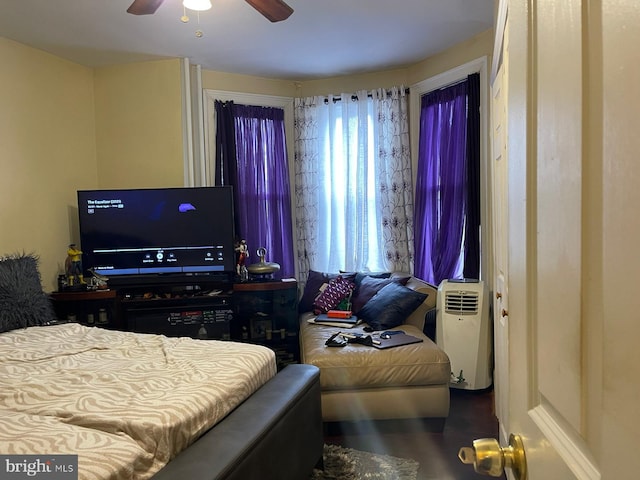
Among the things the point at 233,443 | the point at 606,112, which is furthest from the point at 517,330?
the point at 233,443

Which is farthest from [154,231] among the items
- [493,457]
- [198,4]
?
[493,457]

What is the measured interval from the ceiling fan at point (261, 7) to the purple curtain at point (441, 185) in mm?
1843

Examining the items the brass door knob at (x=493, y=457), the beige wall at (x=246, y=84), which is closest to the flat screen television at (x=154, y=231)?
the beige wall at (x=246, y=84)

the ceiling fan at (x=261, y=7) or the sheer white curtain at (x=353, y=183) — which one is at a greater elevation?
the ceiling fan at (x=261, y=7)

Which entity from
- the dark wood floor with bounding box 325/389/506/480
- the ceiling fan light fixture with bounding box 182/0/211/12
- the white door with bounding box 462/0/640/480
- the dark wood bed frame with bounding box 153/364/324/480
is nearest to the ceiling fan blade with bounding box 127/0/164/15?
the ceiling fan light fixture with bounding box 182/0/211/12

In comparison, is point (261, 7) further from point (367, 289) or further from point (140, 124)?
point (367, 289)

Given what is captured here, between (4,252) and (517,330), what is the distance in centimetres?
348

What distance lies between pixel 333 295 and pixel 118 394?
7.62ft

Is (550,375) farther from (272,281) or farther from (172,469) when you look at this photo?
(272,281)

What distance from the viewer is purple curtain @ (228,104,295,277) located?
409 centimetres

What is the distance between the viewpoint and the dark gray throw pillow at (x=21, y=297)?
8.32 ft

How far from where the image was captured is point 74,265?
3.54 m

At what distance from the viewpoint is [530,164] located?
622mm

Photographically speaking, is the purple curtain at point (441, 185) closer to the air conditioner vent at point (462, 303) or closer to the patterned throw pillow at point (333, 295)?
the air conditioner vent at point (462, 303)
